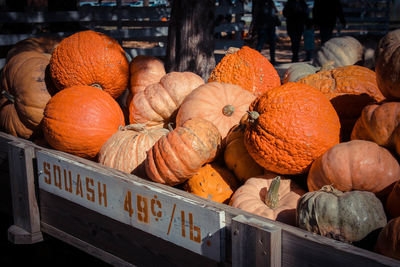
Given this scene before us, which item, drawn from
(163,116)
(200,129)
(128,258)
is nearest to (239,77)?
(163,116)

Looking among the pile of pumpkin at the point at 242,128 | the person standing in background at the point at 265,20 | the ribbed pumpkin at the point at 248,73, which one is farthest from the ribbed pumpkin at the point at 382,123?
the person standing in background at the point at 265,20

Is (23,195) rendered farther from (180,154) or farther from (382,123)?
(382,123)

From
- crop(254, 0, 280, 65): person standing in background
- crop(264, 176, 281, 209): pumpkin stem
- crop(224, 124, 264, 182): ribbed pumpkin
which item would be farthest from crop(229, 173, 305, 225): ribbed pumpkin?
crop(254, 0, 280, 65): person standing in background

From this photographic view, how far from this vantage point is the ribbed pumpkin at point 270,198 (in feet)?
7.07

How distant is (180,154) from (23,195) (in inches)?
52.7

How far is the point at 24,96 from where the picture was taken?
342 cm

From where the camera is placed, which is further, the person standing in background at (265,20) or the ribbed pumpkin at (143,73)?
the person standing in background at (265,20)

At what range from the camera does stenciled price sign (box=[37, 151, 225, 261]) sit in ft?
6.33

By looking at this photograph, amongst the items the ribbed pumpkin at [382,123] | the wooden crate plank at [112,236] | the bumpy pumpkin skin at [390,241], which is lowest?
the wooden crate plank at [112,236]

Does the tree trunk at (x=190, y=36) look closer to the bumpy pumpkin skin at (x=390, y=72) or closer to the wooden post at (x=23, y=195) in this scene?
the wooden post at (x=23, y=195)

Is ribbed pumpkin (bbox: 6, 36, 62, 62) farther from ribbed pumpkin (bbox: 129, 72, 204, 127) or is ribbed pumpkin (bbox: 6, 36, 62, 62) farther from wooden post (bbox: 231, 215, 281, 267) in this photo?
wooden post (bbox: 231, 215, 281, 267)

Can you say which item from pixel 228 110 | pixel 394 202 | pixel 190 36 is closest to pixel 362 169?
pixel 394 202

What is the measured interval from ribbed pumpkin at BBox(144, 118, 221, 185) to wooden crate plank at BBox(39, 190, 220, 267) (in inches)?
13.8

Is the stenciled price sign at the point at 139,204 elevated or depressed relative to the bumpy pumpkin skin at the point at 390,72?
depressed
